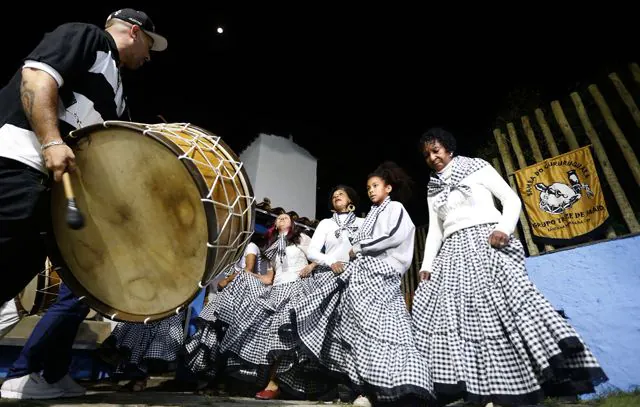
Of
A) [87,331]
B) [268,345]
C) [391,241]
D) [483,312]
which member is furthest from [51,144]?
[87,331]

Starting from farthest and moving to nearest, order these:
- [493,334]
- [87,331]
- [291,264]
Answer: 1. [87,331]
2. [291,264]
3. [493,334]

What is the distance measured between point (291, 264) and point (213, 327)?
0.97m

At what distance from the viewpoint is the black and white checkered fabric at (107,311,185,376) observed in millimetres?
3637

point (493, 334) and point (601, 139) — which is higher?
point (601, 139)

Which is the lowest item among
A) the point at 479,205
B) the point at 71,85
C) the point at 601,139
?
the point at 479,205

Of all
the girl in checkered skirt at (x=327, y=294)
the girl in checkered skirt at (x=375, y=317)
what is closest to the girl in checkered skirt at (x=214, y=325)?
the girl in checkered skirt at (x=327, y=294)

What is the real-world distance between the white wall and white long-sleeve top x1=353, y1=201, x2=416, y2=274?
4.94 m

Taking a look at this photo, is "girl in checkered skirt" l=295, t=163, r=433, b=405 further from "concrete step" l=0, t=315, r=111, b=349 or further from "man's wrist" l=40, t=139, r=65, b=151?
"concrete step" l=0, t=315, r=111, b=349

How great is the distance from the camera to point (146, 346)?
3.70m

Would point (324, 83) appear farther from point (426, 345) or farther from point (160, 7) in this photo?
point (426, 345)

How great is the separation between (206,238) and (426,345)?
1448 mm

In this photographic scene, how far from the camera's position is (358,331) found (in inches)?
93.1

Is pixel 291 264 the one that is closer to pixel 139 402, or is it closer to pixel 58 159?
pixel 139 402

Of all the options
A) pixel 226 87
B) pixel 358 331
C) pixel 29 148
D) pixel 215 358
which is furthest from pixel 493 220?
pixel 226 87
